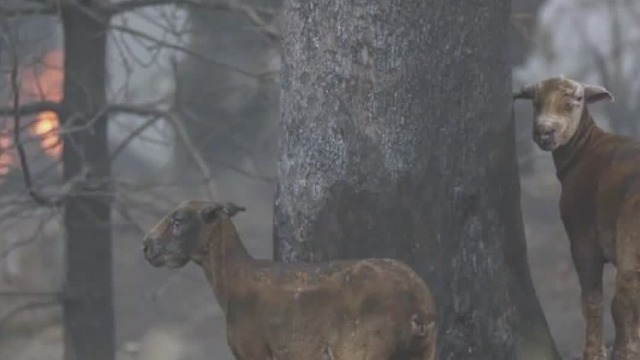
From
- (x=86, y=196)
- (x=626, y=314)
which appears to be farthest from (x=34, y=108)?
(x=626, y=314)

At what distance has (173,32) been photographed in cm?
1129

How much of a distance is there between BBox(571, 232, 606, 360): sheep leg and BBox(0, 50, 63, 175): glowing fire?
4519 mm

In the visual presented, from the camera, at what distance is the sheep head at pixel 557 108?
691 cm

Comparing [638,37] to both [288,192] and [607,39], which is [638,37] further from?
[288,192]

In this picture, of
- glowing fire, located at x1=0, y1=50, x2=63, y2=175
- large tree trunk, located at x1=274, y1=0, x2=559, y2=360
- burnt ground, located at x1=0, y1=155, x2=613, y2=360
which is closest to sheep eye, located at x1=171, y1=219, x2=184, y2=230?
large tree trunk, located at x1=274, y1=0, x2=559, y2=360

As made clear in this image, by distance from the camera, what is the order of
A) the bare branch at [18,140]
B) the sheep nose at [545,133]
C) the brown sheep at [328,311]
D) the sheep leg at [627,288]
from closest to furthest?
1. the brown sheep at [328,311]
2. the sheep leg at [627,288]
3. the sheep nose at [545,133]
4. the bare branch at [18,140]

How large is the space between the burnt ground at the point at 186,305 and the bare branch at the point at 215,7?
146 inches

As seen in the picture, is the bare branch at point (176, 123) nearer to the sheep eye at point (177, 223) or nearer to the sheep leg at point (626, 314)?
the sheep leg at point (626, 314)

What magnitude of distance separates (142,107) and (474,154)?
4.97 m

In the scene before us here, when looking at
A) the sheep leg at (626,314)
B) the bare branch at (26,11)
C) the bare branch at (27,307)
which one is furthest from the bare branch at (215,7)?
the sheep leg at (626,314)

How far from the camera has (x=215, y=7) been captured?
11172mm

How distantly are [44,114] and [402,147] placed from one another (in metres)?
5.44

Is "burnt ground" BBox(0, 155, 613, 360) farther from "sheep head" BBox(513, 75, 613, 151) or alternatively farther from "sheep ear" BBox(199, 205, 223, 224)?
"sheep ear" BBox(199, 205, 223, 224)

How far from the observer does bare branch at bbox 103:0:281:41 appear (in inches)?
436
